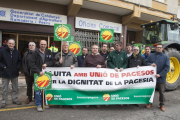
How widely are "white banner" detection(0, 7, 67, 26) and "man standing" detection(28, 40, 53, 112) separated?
453 centimetres

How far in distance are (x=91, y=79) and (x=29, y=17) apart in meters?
5.77

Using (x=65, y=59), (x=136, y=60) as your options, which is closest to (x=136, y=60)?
(x=136, y=60)

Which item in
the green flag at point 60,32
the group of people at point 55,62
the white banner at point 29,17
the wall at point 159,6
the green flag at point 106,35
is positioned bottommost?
the group of people at point 55,62

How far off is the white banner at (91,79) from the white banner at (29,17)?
16.4 ft

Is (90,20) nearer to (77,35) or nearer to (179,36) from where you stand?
(77,35)

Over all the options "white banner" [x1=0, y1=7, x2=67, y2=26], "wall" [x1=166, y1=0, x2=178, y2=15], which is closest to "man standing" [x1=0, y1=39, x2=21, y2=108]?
"white banner" [x1=0, y1=7, x2=67, y2=26]

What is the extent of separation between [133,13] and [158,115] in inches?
301

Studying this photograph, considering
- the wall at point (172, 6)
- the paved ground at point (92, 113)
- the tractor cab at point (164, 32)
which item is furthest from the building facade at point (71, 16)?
the paved ground at point (92, 113)

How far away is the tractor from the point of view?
570cm

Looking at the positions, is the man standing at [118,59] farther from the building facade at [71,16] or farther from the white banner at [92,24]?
the white banner at [92,24]

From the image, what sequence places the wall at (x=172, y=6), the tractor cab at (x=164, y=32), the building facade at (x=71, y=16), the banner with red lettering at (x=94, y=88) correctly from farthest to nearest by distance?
the wall at (x=172, y=6), the building facade at (x=71, y=16), the tractor cab at (x=164, y=32), the banner with red lettering at (x=94, y=88)

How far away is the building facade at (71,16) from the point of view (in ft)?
24.8

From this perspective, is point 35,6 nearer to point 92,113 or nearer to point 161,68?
point 92,113

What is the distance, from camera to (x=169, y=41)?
20.1ft
